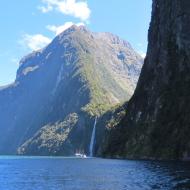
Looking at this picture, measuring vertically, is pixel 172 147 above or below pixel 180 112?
below

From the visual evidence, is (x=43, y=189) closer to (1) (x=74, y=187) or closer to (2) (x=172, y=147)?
(1) (x=74, y=187)

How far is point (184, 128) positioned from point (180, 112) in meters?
12.0

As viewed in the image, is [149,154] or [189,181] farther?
[149,154]

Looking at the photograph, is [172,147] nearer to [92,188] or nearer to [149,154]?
[149,154]

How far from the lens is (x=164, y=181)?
87.4m

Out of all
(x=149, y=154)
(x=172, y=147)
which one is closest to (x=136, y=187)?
(x=172, y=147)

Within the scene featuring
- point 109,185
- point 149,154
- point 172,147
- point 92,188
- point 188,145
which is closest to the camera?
point 92,188

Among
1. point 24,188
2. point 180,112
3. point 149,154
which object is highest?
point 180,112

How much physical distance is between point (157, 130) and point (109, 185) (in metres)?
115

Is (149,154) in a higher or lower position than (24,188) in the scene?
higher

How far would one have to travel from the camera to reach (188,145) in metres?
166

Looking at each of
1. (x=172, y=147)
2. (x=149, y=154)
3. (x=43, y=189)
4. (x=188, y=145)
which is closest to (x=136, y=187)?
(x=43, y=189)

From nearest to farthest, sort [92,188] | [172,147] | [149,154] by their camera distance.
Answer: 1. [92,188]
2. [172,147]
3. [149,154]

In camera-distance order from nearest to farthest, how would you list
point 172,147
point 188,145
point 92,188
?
point 92,188 < point 188,145 < point 172,147
